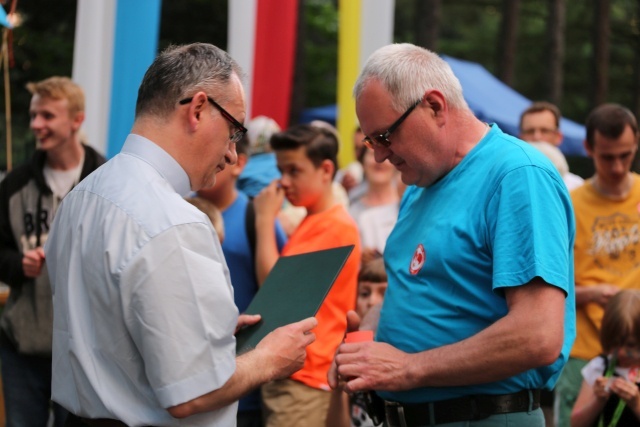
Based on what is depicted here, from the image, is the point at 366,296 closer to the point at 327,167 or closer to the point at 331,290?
the point at 331,290

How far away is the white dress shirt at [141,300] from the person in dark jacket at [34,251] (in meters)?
2.19

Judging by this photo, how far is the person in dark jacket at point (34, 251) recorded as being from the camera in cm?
475

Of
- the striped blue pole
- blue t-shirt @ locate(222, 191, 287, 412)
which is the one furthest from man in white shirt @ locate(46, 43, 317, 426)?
the striped blue pole

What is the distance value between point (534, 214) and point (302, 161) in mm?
2355

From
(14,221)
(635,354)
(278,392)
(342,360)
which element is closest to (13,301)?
(14,221)

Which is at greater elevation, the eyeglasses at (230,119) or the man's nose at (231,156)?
the eyeglasses at (230,119)

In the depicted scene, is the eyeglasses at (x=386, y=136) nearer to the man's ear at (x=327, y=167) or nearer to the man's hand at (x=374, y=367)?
the man's hand at (x=374, y=367)

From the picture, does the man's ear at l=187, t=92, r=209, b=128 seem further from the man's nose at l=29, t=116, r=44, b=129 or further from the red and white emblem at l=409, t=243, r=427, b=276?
the man's nose at l=29, t=116, r=44, b=129

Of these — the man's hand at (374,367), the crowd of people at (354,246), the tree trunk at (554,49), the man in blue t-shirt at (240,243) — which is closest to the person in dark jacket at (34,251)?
the man in blue t-shirt at (240,243)

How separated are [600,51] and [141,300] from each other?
21.6m

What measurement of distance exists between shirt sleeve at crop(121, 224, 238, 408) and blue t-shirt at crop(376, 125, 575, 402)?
0.74 m

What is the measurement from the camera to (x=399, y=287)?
119 inches

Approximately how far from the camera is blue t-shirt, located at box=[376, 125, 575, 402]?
2.66m

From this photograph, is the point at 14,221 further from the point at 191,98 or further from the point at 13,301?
the point at 191,98
